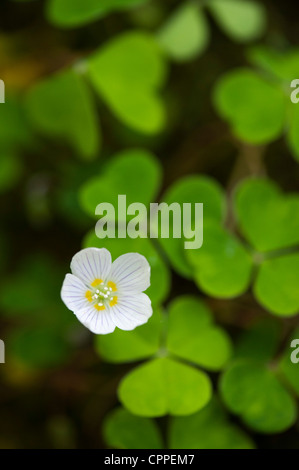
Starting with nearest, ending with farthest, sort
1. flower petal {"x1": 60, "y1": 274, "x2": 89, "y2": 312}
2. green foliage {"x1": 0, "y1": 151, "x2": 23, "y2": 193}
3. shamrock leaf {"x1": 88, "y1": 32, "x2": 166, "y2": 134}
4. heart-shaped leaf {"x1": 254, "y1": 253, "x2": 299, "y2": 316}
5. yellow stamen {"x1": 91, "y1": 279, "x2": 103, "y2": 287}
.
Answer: flower petal {"x1": 60, "y1": 274, "x2": 89, "y2": 312}, yellow stamen {"x1": 91, "y1": 279, "x2": 103, "y2": 287}, heart-shaped leaf {"x1": 254, "y1": 253, "x2": 299, "y2": 316}, shamrock leaf {"x1": 88, "y1": 32, "x2": 166, "y2": 134}, green foliage {"x1": 0, "y1": 151, "x2": 23, "y2": 193}

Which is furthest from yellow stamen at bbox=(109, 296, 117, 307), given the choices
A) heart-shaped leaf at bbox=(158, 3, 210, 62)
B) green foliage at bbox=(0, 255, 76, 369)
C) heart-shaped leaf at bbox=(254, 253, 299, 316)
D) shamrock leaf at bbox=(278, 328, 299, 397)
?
heart-shaped leaf at bbox=(158, 3, 210, 62)

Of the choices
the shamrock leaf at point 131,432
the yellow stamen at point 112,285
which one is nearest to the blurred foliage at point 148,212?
the shamrock leaf at point 131,432

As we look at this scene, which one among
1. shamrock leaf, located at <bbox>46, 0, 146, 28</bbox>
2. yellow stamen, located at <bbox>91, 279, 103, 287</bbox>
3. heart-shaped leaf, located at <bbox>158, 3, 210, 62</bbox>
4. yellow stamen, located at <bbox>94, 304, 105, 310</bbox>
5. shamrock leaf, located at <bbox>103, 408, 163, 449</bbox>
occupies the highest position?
heart-shaped leaf, located at <bbox>158, 3, 210, 62</bbox>

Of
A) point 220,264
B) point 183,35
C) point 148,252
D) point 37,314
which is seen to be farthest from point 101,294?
point 183,35

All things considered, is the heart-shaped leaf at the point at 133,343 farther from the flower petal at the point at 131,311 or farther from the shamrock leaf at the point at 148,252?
the flower petal at the point at 131,311

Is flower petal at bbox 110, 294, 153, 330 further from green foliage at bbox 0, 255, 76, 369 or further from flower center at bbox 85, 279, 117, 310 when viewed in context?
green foliage at bbox 0, 255, 76, 369

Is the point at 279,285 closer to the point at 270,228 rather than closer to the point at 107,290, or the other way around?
the point at 270,228
